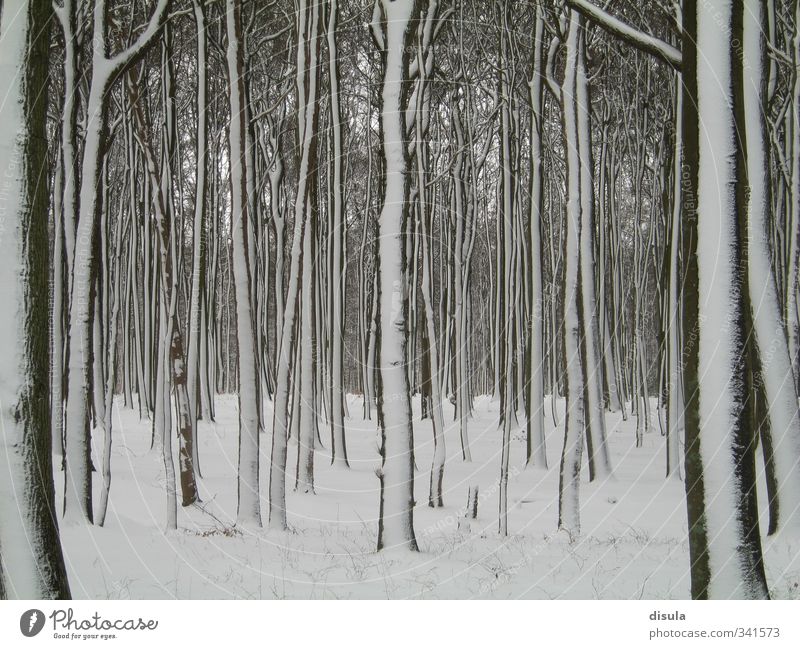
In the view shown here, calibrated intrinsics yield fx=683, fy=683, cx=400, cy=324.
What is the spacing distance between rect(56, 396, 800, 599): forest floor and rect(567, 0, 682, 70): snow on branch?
3.36m

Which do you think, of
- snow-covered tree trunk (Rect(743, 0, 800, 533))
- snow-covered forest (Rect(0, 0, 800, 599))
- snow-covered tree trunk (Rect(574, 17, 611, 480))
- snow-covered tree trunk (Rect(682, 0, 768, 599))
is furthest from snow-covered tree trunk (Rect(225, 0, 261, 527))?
snow-covered tree trunk (Rect(743, 0, 800, 533))

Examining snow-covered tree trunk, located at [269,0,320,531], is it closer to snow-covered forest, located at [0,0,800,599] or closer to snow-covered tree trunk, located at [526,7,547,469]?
snow-covered forest, located at [0,0,800,599]

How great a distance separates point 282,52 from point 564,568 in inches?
430

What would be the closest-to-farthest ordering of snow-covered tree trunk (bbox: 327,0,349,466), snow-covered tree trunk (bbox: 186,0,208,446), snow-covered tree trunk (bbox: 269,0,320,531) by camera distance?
snow-covered tree trunk (bbox: 269,0,320,531) → snow-covered tree trunk (bbox: 186,0,208,446) → snow-covered tree trunk (bbox: 327,0,349,466)

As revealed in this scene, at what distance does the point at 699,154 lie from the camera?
3.92 m

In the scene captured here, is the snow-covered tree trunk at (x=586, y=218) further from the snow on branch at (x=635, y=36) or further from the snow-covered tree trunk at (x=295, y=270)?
the snow-covered tree trunk at (x=295, y=270)

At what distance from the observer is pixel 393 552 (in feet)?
16.6

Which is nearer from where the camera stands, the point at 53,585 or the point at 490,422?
the point at 53,585

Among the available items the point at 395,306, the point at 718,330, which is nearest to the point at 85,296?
the point at 395,306

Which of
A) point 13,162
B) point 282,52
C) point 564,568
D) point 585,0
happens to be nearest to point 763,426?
point 564,568

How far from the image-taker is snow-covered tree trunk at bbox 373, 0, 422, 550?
5051 millimetres
